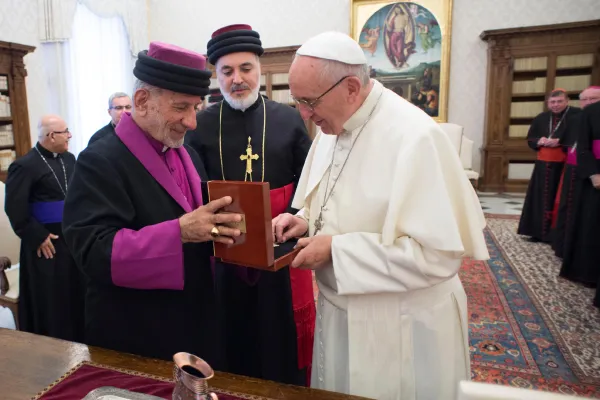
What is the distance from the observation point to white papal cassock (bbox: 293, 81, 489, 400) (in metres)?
1.48

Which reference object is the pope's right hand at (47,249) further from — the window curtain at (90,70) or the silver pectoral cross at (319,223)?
the window curtain at (90,70)

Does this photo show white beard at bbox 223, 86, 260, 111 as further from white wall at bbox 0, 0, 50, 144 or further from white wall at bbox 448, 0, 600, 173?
white wall at bbox 448, 0, 600, 173

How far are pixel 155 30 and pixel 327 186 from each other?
11124 millimetres

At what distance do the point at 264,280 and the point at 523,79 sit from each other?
9364 mm

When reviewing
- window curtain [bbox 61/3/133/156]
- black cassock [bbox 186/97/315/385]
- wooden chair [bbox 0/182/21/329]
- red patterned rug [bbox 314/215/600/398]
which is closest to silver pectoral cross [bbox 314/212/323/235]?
black cassock [bbox 186/97/315/385]

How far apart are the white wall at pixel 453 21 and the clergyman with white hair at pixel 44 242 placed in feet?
26.0

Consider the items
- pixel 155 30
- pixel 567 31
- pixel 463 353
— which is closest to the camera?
pixel 463 353

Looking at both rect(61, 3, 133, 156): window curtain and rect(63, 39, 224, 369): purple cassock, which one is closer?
rect(63, 39, 224, 369): purple cassock

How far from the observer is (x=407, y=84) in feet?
33.2

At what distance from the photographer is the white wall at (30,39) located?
746 centimetres

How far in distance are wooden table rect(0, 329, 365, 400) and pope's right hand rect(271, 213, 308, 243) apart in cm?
61

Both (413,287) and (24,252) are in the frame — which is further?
(24,252)

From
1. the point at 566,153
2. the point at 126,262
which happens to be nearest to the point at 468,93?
the point at 566,153

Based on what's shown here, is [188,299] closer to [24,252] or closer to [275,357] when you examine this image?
[275,357]
